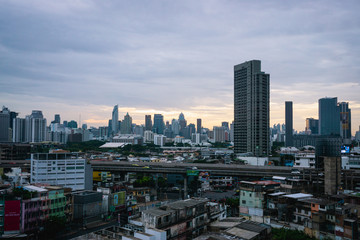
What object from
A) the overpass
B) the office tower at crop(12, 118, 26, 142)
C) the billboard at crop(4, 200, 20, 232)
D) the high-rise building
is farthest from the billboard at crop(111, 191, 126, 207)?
the office tower at crop(12, 118, 26, 142)

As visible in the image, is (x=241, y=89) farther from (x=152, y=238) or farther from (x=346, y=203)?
(x=152, y=238)

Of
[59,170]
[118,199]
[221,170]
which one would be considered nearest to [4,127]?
[59,170]

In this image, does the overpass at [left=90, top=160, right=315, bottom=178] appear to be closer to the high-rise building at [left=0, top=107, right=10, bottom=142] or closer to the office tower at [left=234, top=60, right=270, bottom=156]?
the office tower at [left=234, top=60, right=270, bottom=156]

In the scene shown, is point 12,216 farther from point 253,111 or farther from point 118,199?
point 253,111

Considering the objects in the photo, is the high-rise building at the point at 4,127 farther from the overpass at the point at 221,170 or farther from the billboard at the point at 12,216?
the billboard at the point at 12,216

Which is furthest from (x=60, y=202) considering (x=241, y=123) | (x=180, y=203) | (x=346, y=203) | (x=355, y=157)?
(x=241, y=123)

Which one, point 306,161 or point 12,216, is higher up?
point 306,161
